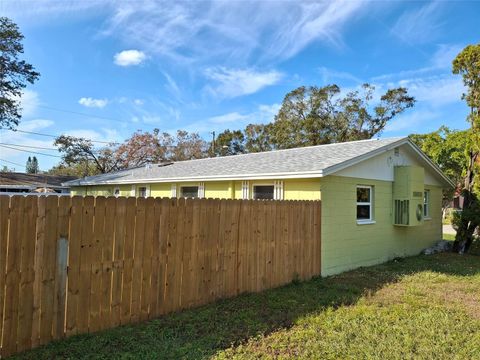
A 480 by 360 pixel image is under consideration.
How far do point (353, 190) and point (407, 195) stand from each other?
2547 mm

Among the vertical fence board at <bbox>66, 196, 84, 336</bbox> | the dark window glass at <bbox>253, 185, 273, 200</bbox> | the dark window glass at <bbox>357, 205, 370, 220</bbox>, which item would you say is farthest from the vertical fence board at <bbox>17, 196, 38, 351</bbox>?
the dark window glass at <bbox>357, 205, 370, 220</bbox>

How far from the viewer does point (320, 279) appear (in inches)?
315

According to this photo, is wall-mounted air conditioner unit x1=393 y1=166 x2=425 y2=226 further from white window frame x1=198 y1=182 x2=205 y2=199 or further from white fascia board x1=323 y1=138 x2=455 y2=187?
white window frame x1=198 y1=182 x2=205 y2=199

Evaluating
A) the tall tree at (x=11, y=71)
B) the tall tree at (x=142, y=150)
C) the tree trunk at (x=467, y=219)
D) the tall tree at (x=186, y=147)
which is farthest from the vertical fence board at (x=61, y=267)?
the tall tree at (x=186, y=147)

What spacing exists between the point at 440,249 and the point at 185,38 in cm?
1437

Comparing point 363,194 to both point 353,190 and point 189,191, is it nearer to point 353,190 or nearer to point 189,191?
point 353,190

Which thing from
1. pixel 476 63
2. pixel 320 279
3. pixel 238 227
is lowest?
pixel 320 279

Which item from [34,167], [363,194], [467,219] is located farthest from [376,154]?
[34,167]

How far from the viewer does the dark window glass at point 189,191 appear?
12726 millimetres

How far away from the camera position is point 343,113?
30984 millimetres

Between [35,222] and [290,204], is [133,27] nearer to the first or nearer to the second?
[290,204]

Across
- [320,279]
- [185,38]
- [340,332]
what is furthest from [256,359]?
[185,38]

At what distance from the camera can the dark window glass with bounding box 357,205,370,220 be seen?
982 centimetres

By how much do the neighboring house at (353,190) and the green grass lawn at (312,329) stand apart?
2073mm
